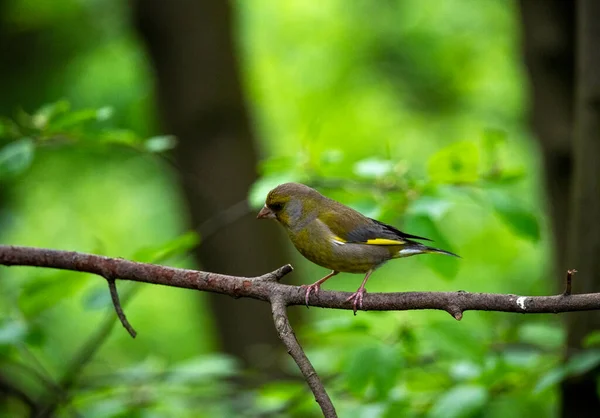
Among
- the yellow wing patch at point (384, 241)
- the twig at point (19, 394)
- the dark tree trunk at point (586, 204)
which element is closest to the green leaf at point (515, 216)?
the dark tree trunk at point (586, 204)

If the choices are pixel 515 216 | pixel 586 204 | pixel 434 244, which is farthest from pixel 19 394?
pixel 586 204

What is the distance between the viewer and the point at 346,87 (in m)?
13.4

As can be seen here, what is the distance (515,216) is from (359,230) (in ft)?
2.64

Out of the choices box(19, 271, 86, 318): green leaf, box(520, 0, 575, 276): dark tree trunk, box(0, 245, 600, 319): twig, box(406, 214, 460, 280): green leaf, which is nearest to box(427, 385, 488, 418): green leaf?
box(406, 214, 460, 280): green leaf

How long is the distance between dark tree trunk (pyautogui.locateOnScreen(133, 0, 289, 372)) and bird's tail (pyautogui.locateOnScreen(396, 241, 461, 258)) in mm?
4126

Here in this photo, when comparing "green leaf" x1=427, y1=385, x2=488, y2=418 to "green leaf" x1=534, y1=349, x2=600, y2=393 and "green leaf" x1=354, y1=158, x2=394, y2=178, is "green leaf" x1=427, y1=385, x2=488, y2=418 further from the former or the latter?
"green leaf" x1=354, y1=158, x2=394, y2=178

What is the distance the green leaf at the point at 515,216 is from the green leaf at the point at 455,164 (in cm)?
18

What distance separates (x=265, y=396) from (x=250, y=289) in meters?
1.96

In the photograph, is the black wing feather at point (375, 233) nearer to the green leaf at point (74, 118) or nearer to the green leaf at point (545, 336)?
the green leaf at point (545, 336)

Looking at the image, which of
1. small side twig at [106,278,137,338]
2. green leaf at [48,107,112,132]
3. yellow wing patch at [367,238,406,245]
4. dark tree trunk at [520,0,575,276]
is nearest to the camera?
small side twig at [106,278,137,338]

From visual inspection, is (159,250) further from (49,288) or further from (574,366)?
(574,366)

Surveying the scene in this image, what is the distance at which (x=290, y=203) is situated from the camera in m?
4.05

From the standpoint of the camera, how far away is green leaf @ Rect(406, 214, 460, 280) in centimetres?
352

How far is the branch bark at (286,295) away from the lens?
235cm
